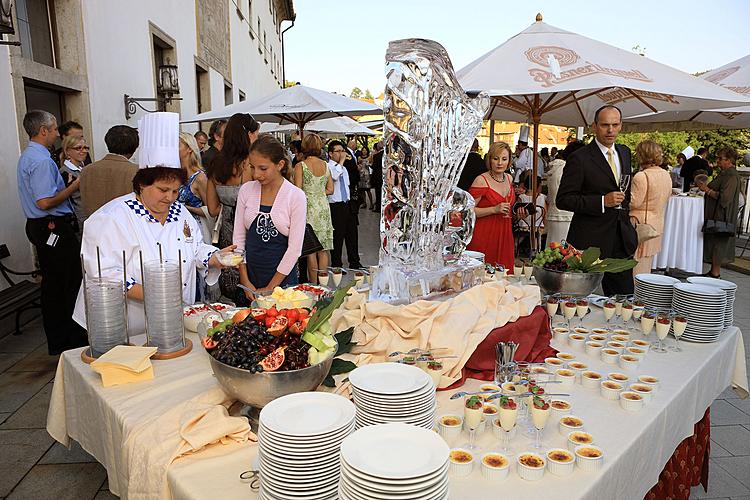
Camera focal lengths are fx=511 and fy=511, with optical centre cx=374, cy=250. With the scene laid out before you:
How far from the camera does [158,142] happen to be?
95.7 inches

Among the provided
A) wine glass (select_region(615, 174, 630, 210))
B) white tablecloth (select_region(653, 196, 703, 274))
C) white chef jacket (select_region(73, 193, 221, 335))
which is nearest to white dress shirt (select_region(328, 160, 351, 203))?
wine glass (select_region(615, 174, 630, 210))

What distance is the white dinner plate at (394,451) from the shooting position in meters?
1.04

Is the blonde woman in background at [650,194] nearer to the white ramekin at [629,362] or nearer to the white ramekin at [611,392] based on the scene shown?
the white ramekin at [629,362]

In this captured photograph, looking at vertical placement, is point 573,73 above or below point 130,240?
above

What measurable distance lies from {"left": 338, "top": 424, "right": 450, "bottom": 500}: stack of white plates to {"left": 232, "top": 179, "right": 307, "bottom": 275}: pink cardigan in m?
2.11

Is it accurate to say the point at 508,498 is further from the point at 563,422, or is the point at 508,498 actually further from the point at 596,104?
the point at 596,104

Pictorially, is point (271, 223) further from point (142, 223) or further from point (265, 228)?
point (142, 223)

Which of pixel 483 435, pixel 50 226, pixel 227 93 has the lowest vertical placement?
pixel 483 435

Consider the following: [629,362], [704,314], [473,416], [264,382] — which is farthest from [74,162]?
[704,314]

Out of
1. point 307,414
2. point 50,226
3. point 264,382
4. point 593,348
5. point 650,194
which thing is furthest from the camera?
point 650,194

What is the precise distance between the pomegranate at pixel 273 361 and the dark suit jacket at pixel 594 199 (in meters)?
2.88

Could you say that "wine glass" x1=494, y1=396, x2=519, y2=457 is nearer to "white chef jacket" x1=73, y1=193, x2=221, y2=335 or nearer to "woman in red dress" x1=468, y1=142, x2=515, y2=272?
"white chef jacket" x1=73, y1=193, x2=221, y2=335

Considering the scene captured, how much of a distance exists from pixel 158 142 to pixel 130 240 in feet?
1.59

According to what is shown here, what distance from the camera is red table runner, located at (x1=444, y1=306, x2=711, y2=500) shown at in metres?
2.03
